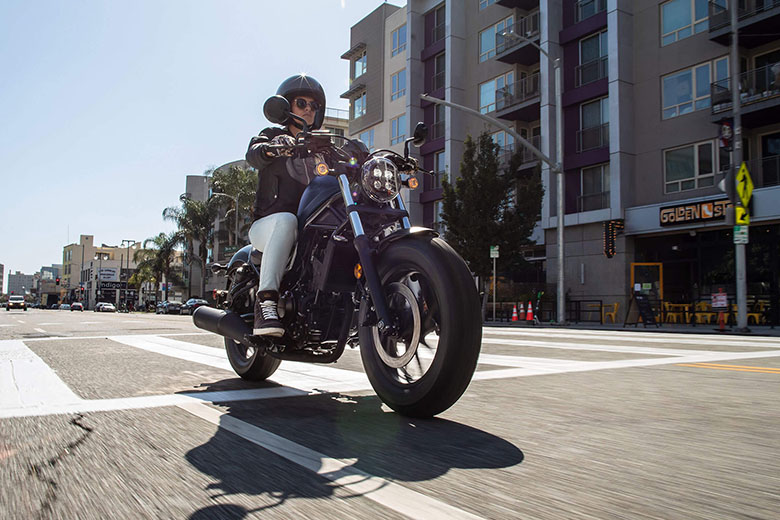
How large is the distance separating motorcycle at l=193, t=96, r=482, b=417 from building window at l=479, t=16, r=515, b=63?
100ft

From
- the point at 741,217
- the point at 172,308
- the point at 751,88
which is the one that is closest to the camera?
the point at 741,217

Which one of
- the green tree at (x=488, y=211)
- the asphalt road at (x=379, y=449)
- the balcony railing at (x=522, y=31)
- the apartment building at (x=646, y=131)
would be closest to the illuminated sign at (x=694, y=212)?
the apartment building at (x=646, y=131)

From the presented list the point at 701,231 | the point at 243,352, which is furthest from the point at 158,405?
the point at 701,231

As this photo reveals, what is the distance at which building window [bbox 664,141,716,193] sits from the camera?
21891 millimetres

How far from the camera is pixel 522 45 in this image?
27.9 m

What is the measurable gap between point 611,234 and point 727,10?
29.5 ft

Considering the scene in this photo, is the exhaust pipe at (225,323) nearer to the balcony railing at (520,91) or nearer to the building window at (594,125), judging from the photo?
the building window at (594,125)

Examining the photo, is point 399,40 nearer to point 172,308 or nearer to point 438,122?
point 438,122

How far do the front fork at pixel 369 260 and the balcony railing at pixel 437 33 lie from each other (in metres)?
34.9

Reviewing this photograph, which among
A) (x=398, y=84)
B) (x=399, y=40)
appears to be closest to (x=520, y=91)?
(x=398, y=84)

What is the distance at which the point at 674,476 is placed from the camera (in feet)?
6.35

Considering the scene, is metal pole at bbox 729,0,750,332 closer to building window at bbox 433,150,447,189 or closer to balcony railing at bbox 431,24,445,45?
building window at bbox 433,150,447,189

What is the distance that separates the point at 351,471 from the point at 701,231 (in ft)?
79.2

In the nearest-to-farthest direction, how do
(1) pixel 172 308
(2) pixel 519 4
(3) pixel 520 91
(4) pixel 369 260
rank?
(4) pixel 369 260
(3) pixel 520 91
(2) pixel 519 4
(1) pixel 172 308
